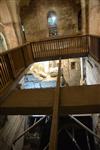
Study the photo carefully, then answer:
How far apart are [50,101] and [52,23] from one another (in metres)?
13.4

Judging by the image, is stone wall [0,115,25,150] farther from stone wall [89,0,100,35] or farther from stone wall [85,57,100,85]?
stone wall [89,0,100,35]

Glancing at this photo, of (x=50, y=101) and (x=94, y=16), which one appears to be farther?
(x=94, y=16)

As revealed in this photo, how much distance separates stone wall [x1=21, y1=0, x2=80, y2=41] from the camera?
1475 cm

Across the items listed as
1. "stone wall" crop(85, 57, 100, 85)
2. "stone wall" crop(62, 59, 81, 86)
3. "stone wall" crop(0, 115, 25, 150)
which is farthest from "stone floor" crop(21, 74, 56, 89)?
"stone wall" crop(0, 115, 25, 150)

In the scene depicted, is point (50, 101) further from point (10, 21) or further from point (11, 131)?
point (10, 21)

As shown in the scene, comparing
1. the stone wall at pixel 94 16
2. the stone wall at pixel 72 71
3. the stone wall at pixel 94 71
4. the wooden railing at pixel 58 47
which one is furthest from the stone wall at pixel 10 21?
the stone wall at pixel 94 71

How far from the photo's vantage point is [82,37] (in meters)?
7.04

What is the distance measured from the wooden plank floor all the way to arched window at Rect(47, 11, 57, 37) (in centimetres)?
1281

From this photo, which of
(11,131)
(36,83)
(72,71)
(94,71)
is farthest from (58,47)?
(72,71)

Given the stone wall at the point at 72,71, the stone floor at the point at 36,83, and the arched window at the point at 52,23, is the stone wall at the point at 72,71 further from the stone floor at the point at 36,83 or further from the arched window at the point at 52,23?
the arched window at the point at 52,23

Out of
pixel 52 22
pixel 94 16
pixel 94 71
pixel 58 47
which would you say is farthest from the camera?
pixel 52 22

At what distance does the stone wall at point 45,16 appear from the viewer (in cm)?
1475

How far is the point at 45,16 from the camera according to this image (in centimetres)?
1495

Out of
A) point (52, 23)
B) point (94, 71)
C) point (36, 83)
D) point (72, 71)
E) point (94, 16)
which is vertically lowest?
point (72, 71)
